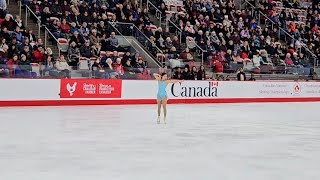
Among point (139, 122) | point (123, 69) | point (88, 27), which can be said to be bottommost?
point (139, 122)

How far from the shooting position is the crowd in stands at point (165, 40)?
1720cm

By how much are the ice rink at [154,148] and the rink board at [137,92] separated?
3411 mm

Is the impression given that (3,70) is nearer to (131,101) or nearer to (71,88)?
(71,88)

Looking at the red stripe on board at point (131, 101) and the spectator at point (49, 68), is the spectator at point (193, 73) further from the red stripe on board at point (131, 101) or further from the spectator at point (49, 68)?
the spectator at point (49, 68)

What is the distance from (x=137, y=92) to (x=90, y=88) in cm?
177

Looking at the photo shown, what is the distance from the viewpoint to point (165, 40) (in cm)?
2172

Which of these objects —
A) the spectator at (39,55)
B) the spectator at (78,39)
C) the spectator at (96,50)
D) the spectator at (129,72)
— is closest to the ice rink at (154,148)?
the spectator at (39,55)

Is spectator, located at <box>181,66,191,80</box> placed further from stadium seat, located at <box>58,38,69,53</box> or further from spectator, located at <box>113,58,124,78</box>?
stadium seat, located at <box>58,38,69,53</box>

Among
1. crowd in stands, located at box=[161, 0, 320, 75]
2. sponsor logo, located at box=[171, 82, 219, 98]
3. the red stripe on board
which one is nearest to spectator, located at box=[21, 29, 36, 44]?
the red stripe on board

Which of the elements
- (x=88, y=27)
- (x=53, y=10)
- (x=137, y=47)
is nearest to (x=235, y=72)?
(x=137, y=47)

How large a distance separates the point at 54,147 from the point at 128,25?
1388 centimetres

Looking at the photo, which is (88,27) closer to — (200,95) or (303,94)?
(200,95)

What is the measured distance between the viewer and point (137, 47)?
66.7ft

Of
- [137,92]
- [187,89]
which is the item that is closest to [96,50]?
[137,92]
